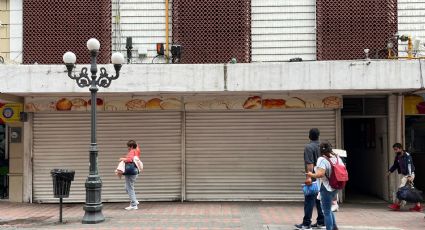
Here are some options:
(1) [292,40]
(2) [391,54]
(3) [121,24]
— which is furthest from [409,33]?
(3) [121,24]

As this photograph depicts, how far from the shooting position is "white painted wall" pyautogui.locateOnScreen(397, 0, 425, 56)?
46.8ft

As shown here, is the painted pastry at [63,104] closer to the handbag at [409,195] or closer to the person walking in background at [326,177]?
the person walking in background at [326,177]

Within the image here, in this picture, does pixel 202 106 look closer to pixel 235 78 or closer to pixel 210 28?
pixel 235 78

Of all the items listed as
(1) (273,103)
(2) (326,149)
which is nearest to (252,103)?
(1) (273,103)

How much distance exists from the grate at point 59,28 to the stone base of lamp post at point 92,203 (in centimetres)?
481

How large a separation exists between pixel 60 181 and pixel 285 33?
7.38 meters

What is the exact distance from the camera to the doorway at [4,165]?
1502 cm

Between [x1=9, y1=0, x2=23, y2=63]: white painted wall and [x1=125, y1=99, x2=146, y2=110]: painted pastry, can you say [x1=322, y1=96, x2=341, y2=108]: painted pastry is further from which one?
[x1=9, y1=0, x2=23, y2=63]: white painted wall

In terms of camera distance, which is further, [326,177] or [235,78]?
[235,78]

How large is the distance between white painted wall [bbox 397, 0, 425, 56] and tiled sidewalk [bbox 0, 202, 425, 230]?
4792mm

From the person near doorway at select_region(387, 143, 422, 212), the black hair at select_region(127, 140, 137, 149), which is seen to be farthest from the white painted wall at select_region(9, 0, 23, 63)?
the person near doorway at select_region(387, 143, 422, 212)

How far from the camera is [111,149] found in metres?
14.4

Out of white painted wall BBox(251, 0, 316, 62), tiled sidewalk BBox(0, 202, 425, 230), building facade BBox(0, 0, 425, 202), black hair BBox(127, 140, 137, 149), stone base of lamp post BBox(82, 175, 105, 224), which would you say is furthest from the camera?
white painted wall BBox(251, 0, 316, 62)

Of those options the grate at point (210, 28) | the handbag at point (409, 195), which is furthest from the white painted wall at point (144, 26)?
the handbag at point (409, 195)
